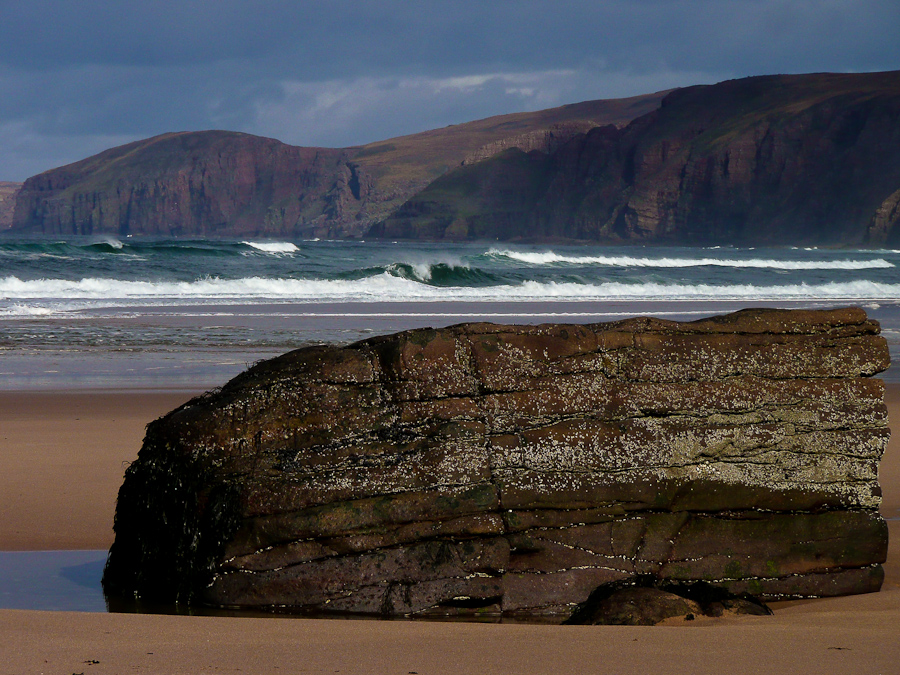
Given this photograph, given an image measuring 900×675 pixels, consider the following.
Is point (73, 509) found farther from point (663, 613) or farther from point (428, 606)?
point (663, 613)

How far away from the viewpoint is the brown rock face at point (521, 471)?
3.25m

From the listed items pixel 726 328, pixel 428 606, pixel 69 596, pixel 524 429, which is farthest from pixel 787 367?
pixel 69 596

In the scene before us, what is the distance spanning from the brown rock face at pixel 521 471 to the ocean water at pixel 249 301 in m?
6.28

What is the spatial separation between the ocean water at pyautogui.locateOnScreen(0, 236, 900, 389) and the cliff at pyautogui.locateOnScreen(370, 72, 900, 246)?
9017 centimetres

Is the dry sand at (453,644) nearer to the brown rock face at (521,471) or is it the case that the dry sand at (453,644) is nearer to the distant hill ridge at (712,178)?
the brown rock face at (521,471)

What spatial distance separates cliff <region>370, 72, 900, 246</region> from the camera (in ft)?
431

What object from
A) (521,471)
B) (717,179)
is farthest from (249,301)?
(717,179)

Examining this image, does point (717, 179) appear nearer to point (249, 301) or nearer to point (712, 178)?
point (712, 178)

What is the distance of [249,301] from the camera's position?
22781 millimetres

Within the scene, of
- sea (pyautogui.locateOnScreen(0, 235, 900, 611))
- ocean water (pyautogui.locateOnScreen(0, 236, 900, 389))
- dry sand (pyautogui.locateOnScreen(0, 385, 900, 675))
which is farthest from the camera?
ocean water (pyautogui.locateOnScreen(0, 236, 900, 389))

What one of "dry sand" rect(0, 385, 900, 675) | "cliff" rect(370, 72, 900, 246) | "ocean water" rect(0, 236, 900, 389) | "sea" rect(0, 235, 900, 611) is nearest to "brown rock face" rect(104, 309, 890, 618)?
"dry sand" rect(0, 385, 900, 675)

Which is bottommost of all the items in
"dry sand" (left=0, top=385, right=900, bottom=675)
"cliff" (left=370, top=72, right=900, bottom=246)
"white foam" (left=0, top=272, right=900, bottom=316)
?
"dry sand" (left=0, top=385, right=900, bottom=675)

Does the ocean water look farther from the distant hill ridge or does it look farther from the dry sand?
the distant hill ridge

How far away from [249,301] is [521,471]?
66.2 ft
